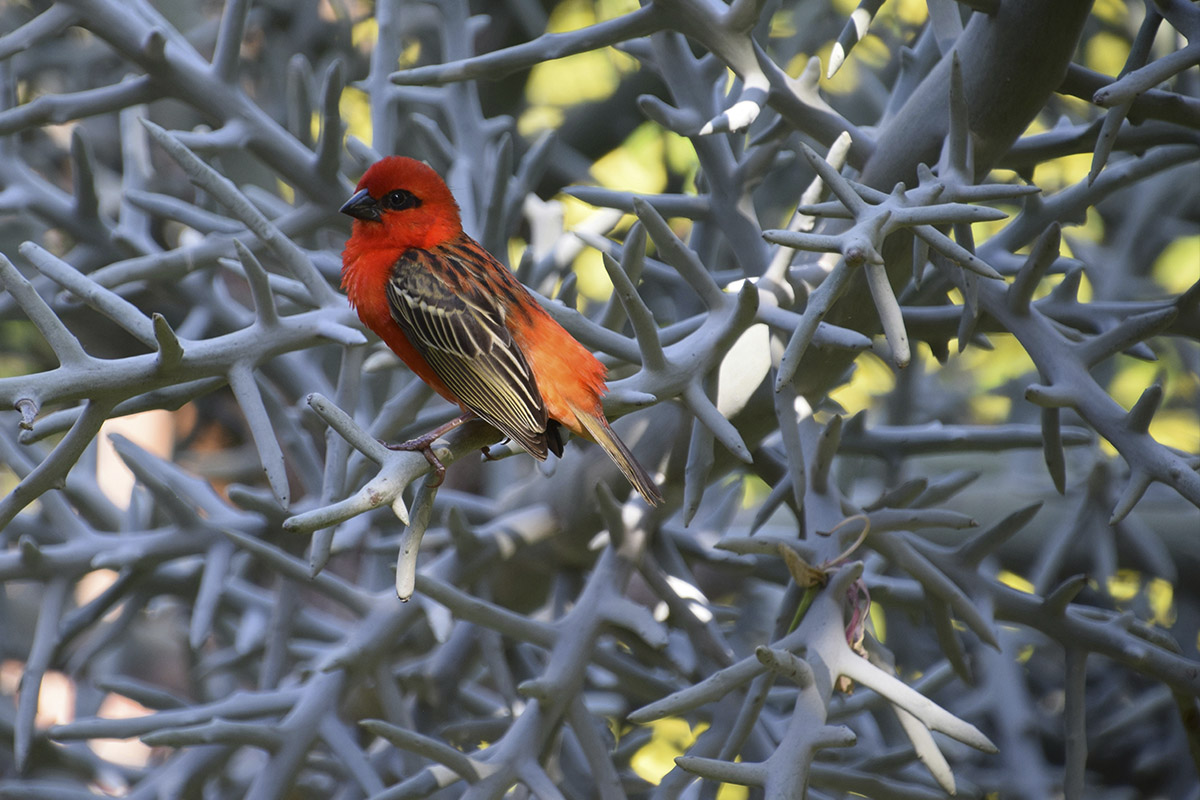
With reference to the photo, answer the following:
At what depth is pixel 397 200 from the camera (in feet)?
7.30

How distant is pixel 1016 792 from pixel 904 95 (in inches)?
70.0

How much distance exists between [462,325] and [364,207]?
458 mm

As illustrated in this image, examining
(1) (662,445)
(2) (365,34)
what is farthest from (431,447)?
(2) (365,34)

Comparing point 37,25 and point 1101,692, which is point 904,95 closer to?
point 37,25

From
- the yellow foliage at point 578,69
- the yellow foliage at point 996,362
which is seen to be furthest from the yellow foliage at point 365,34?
the yellow foliage at point 996,362

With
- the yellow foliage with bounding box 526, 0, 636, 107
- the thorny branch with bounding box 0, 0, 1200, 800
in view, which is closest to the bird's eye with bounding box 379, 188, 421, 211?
the thorny branch with bounding box 0, 0, 1200, 800

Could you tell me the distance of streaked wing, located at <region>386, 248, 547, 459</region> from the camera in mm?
1781

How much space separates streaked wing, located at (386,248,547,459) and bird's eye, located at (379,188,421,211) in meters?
0.18

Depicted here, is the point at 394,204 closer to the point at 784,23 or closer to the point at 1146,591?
the point at 1146,591

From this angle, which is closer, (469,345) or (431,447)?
(431,447)

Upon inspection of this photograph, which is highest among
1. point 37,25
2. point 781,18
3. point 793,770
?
point 37,25

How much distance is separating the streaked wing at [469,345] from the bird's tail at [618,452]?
8cm

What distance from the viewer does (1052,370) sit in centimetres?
163

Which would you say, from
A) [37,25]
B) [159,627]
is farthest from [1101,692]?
[159,627]
